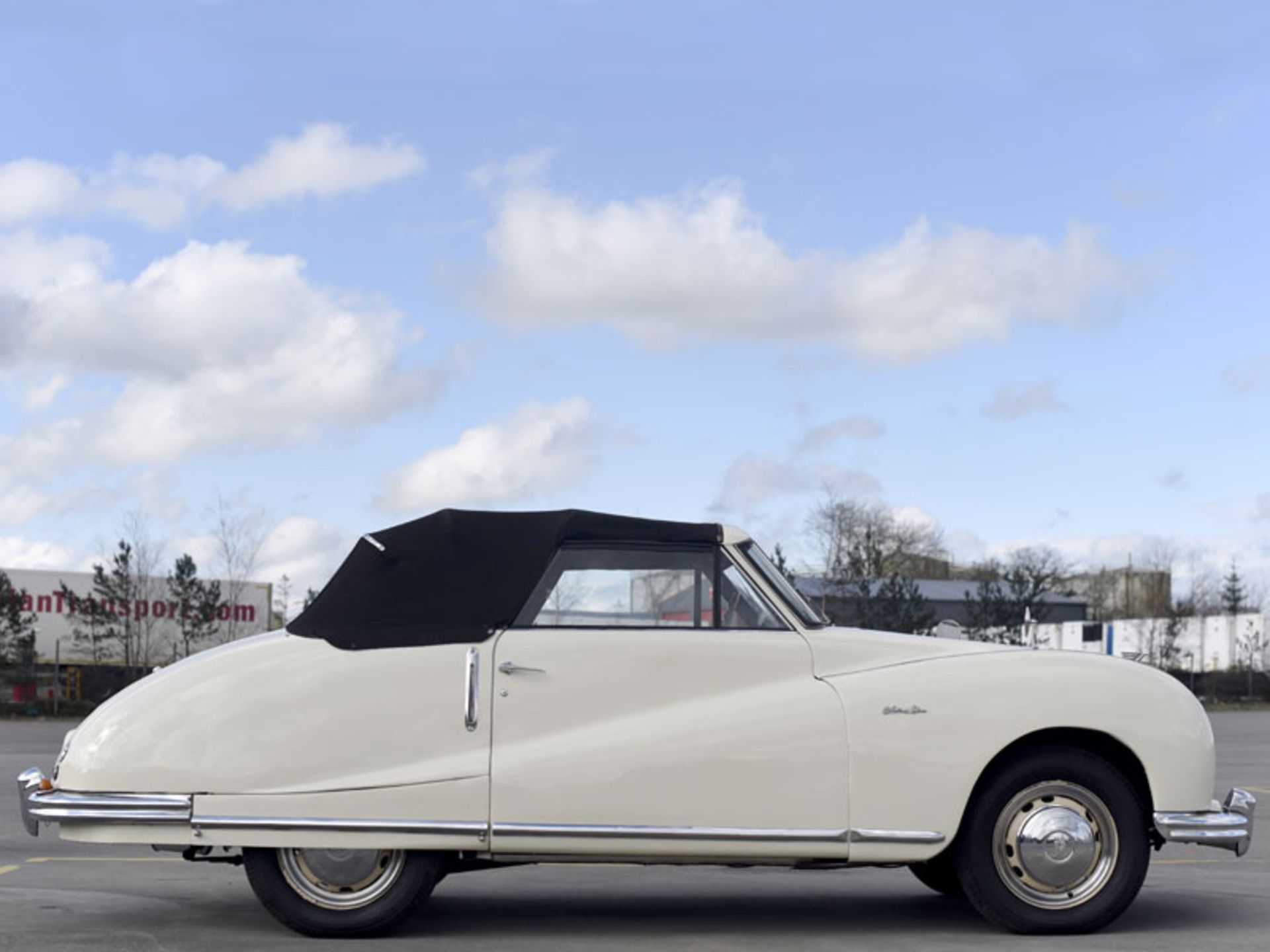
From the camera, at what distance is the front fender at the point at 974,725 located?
6848 mm

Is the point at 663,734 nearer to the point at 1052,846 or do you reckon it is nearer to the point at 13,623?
the point at 1052,846

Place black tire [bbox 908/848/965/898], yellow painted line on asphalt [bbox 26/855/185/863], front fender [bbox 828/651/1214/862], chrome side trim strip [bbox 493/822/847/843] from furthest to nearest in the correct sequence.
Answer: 1. yellow painted line on asphalt [bbox 26/855/185/863]
2. black tire [bbox 908/848/965/898]
3. front fender [bbox 828/651/1214/862]
4. chrome side trim strip [bbox 493/822/847/843]

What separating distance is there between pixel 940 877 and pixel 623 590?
241 centimetres

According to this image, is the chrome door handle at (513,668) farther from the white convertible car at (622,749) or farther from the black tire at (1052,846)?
the black tire at (1052,846)

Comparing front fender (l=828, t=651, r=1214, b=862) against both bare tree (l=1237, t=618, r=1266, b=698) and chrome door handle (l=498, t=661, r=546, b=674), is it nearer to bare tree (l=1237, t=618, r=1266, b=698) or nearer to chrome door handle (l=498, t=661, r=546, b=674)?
chrome door handle (l=498, t=661, r=546, b=674)

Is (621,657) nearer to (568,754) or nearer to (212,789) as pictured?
(568,754)

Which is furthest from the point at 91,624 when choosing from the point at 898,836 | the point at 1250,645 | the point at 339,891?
the point at 898,836

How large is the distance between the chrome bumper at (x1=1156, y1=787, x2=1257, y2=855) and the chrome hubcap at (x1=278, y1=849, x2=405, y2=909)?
330 cm

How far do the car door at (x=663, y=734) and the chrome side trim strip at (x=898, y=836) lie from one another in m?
0.08

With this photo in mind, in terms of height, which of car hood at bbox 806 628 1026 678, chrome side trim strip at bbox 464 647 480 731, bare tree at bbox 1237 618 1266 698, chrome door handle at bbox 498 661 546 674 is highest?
car hood at bbox 806 628 1026 678

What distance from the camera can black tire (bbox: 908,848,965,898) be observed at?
7746mm

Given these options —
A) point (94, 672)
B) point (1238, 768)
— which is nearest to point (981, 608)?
point (94, 672)

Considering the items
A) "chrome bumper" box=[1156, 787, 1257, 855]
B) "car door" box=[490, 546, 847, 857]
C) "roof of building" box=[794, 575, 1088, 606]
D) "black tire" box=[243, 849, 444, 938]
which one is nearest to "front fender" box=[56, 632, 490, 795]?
"car door" box=[490, 546, 847, 857]

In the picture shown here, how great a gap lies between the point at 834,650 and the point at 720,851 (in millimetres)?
1003
